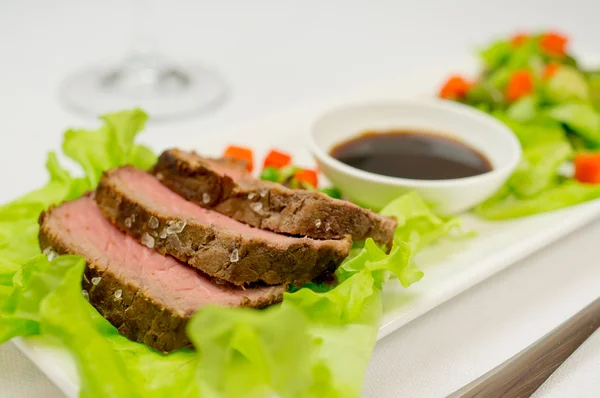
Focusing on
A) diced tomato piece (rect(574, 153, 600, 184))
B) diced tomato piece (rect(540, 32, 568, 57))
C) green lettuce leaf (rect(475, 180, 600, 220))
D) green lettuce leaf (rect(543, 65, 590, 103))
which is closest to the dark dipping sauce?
green lettuce leaf (rect(475, 180, 600, 220))

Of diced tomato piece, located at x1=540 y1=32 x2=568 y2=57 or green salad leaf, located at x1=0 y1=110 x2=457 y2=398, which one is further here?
diced tomato piece, located at x1=540 y1=32 x2=568 y2=57

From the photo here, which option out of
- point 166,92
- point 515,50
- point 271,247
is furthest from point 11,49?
point 271,247

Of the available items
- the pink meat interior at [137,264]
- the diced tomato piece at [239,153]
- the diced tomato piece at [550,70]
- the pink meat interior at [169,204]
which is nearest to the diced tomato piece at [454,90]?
the diced tomato piece at [550,70]

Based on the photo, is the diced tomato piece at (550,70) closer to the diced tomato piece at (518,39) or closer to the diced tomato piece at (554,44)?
the diced tomato piece at (554,44)

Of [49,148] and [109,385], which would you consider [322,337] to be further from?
[49,148]

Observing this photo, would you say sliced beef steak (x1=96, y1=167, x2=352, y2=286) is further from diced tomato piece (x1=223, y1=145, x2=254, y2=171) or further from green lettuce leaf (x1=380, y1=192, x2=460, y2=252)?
diced tomato piece (x1=223, y1=145, x2=254, y2=171)

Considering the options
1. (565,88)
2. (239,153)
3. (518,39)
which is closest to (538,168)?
(565,88)
